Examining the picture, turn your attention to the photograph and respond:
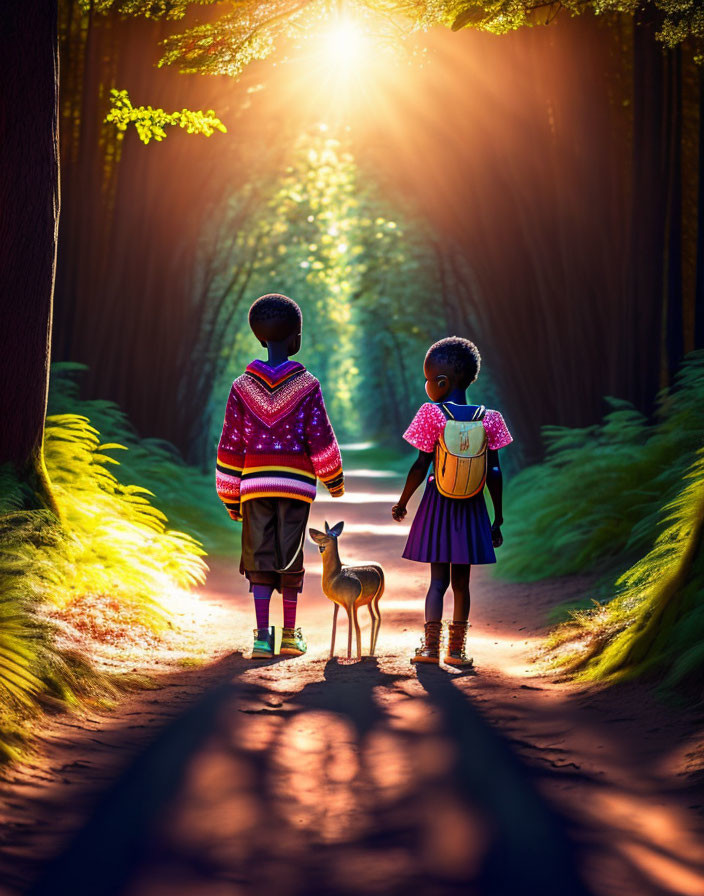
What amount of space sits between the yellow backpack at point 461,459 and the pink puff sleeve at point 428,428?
0.22 ft

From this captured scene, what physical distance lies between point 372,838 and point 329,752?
3.05 feet

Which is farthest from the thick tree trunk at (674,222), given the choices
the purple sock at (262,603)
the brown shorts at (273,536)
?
the purple sock at (262,603)

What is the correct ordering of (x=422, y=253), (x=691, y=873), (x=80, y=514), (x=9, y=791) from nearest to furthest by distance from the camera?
(x=691, y=873), (x=9, y=791), (x=80, y=514), (x=422, y=253)

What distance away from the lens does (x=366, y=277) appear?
1005 inches

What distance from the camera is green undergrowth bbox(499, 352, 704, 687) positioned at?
5328 mm

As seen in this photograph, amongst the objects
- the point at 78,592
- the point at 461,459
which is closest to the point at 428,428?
the point at 461,459

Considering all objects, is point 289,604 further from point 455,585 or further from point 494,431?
point 494,431

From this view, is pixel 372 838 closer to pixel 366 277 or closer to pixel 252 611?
pixel 252 611

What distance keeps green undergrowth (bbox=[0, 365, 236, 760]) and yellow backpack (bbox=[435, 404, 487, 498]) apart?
1.99 meters

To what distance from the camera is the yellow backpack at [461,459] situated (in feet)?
19.7

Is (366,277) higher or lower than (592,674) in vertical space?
higher

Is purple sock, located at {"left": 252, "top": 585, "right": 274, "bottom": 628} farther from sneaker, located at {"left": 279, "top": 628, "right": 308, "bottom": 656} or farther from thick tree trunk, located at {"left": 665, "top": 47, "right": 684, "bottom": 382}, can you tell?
thick tree trunk, located at {"left": 665, "top": 47, "right": 684, "bottom": 382}

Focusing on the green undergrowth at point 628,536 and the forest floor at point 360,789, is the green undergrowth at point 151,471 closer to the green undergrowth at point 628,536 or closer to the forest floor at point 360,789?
the green undergrowth at point 628,536

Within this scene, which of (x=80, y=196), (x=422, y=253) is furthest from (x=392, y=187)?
(x=80, y=196)
